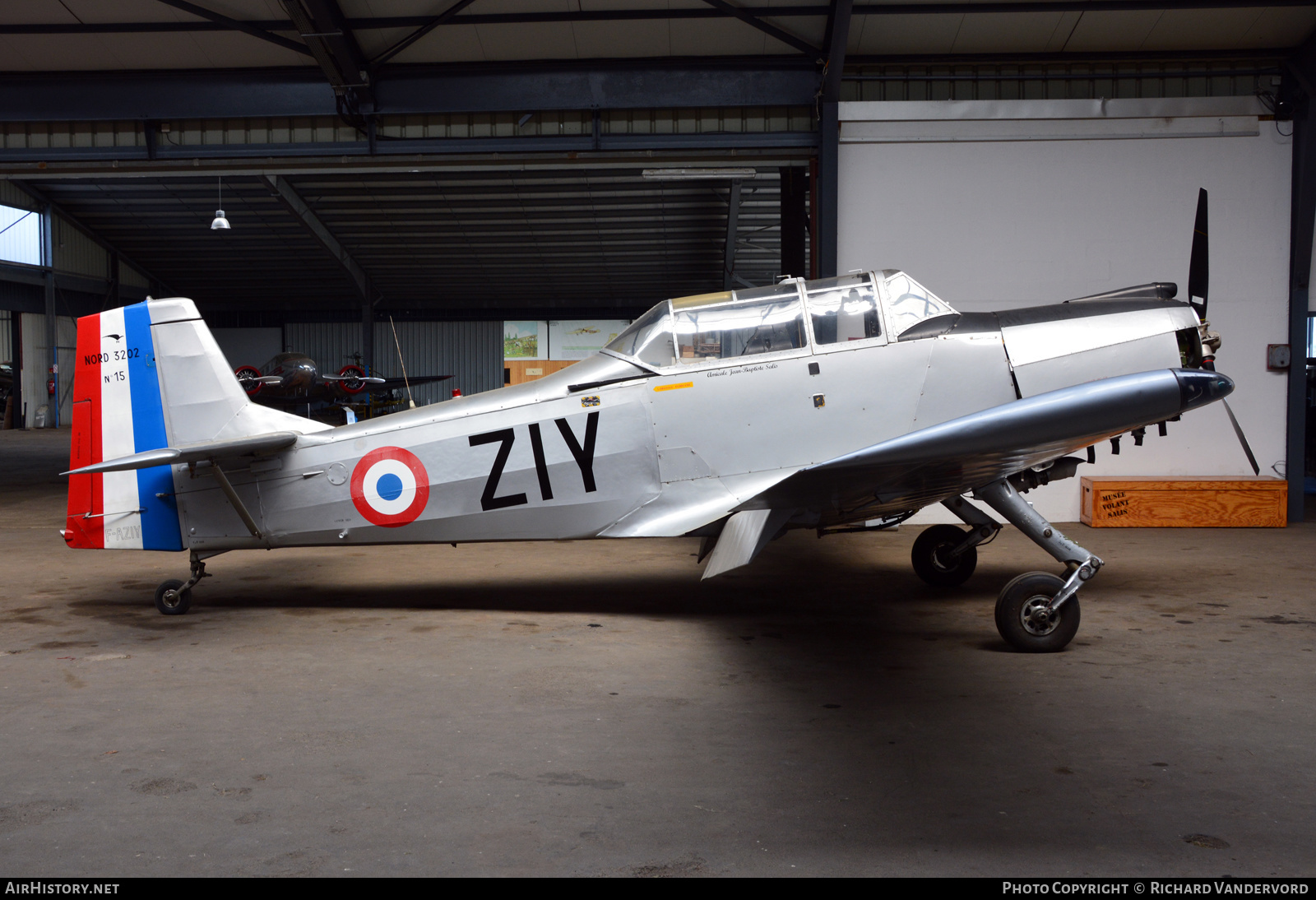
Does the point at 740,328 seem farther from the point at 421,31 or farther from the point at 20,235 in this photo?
the point at 20,235

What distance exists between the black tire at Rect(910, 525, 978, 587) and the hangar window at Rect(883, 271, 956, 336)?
215 centimetres

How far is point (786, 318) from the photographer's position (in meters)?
5.88

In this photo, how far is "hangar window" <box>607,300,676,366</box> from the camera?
6035 mm

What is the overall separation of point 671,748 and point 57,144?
12.6 m

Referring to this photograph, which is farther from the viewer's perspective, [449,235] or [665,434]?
[449,235]

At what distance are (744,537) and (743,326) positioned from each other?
1423 millimetres

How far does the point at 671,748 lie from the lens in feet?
12.8

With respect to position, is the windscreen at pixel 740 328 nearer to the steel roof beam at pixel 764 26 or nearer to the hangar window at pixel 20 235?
the steel roof beam at pixel 764 26

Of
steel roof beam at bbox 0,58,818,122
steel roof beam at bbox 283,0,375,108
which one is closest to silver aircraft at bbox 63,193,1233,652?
steel roof beam at bbox 283,0,375,108

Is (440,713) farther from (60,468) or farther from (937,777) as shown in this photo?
(60,468)

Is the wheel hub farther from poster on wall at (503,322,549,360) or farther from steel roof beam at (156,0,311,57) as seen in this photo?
poster on wall at (503,322,549,360)

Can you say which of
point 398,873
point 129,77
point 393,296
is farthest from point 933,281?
point 393,296

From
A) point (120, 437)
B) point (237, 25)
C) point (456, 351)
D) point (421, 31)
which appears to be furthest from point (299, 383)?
point (120, 437)

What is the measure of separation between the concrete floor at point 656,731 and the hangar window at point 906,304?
6.65 feet
